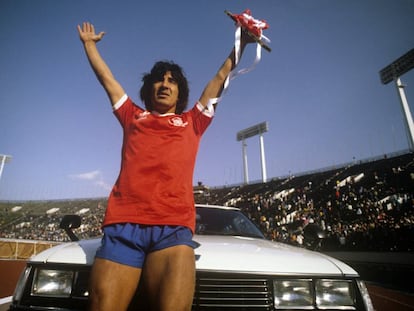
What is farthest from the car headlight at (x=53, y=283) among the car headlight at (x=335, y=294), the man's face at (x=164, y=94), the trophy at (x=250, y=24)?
the trophy at (x=250, y=24)

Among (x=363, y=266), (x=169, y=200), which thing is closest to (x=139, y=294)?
(x=169, y=200)

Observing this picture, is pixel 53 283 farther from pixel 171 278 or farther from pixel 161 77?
pixel 161 77

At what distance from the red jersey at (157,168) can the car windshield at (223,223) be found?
4.65ft

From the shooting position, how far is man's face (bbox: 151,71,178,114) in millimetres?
1812

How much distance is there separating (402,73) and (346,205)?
907 inches

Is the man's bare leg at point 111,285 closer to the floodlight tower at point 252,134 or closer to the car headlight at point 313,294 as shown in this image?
the car headlight at point 313,294

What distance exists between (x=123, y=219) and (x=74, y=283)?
2.16 ft

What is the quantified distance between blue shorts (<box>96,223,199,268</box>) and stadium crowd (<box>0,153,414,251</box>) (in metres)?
4.66

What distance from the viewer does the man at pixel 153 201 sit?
1.30 m

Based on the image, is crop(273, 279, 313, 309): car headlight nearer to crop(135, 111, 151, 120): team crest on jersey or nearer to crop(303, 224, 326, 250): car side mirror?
crop(303, 224, 326, 250): car side mirror

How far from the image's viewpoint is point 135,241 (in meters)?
1.39

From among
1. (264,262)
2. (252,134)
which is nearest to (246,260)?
(264,262)

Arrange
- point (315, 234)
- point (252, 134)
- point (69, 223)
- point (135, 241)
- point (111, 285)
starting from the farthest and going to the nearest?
point (252, 134), point (315, 234), point (69, 223), point (135, 241), point (111, 285)

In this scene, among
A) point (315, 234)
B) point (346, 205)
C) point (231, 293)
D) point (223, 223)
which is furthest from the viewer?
point (346, 205)
